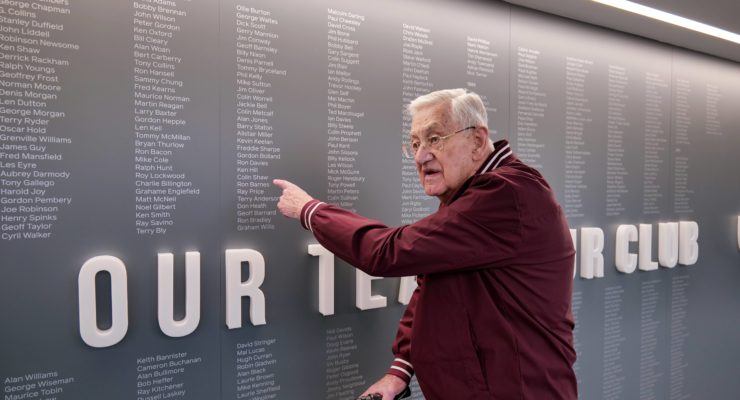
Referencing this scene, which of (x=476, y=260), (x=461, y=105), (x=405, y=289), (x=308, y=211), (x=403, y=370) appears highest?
(x=461, y=105)

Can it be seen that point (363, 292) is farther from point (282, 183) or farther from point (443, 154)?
point (443, 154)

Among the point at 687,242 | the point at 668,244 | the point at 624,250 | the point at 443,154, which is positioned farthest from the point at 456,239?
the point at 687,242

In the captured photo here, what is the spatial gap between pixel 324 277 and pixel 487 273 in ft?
2.13

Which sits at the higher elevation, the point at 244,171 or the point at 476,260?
the point at 244,171

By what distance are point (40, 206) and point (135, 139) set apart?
0.31 meters

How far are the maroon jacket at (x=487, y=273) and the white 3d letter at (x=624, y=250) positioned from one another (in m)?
1.40

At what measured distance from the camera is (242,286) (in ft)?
5.07

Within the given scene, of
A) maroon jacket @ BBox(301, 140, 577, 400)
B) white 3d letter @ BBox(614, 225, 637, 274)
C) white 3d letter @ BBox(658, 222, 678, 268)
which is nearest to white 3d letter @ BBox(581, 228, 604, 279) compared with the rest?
white 3d letter @ BBox(614, 225, 637, 274)

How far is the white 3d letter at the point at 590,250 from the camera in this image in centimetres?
238

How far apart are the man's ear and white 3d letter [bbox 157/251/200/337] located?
0.91 m

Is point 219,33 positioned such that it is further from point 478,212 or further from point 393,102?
point 478,212

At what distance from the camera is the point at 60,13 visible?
1.30m

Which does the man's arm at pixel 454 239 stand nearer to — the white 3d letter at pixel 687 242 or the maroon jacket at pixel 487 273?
the maroon jacket at pixel 487 273

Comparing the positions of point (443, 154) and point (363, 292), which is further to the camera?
point (363, 292)
